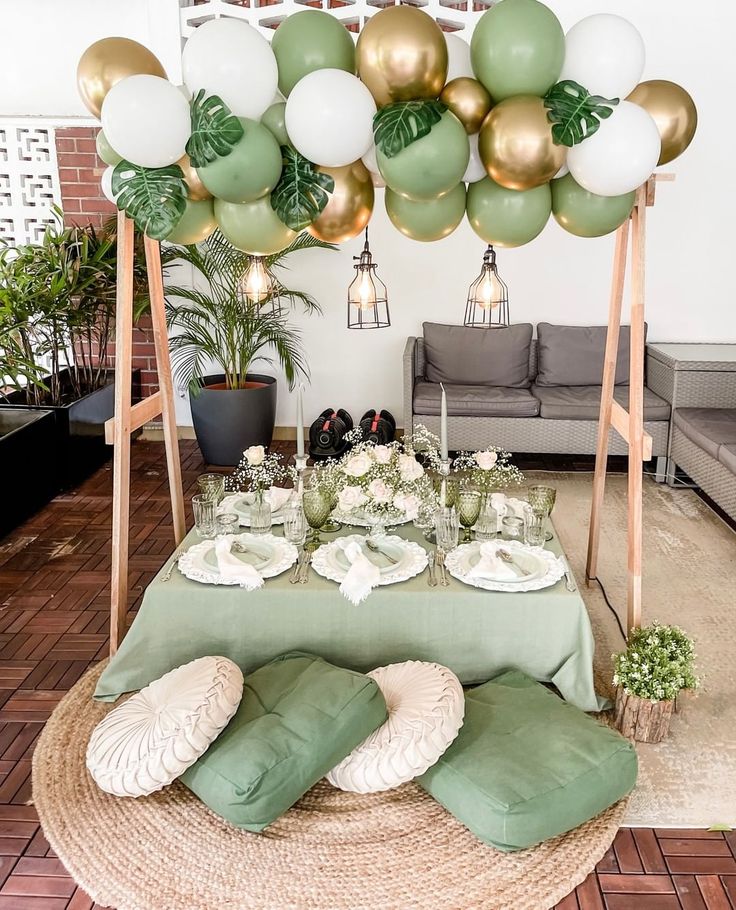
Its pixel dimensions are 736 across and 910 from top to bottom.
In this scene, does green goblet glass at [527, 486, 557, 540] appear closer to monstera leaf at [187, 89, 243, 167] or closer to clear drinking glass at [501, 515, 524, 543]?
clear drinking glass at [501, 515, 524, 543]

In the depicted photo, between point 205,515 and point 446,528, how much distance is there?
87 cm

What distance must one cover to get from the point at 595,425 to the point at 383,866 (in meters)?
3.39

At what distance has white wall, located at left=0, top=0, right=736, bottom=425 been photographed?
16.5 feet

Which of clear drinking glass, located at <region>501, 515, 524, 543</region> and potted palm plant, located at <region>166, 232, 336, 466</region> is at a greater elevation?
potted palm plant, located at <region>166, 232, 336, 466</region>

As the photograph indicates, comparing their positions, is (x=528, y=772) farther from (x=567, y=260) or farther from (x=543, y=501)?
(x=567, y=260)

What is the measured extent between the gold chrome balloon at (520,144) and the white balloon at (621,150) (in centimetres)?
7

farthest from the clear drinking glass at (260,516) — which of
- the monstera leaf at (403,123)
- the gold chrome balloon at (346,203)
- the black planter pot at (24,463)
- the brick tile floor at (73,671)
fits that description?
the black planter pot at (24,463)

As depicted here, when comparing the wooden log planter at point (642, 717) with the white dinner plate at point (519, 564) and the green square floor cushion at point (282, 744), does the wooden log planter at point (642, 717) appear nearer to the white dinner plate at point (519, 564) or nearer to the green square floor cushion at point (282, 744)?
the white dinner plate at point (519, 564)

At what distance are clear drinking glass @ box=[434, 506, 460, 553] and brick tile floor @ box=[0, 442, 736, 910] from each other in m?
1.00

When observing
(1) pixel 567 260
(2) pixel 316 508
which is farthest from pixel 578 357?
(2) pixel 316 508

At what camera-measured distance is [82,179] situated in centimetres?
539

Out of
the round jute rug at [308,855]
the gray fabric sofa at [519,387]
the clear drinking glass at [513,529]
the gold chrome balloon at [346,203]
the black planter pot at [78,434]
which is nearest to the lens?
the round jute rug at [308,855]

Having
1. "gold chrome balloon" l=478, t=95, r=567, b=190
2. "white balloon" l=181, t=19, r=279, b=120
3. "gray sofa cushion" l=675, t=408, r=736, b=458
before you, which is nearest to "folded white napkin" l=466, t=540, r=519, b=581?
"gold chrome balloon" l=478, t=95, r=567, b=190

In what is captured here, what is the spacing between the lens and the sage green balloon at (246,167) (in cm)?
206
